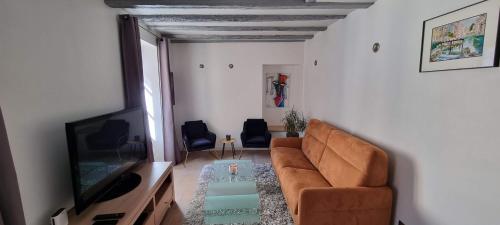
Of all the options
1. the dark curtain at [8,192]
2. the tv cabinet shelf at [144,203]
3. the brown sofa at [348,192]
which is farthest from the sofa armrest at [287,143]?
the dark curtain at [8,192]

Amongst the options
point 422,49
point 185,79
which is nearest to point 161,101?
point 185,79

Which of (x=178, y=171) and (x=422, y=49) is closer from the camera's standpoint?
(x=422, y=49)

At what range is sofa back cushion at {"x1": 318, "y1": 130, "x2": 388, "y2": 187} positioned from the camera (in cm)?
201

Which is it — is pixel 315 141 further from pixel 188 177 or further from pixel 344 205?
pixel 188 177

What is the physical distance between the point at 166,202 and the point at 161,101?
6.38ft

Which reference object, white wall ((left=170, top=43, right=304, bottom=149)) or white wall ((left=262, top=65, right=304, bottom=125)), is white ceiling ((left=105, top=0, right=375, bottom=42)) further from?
white wall ((left=262, top=65, right=304, bottom=125))

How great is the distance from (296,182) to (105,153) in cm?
176

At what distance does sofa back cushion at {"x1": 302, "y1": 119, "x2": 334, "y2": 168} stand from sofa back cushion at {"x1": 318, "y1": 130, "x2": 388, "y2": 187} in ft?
0.55

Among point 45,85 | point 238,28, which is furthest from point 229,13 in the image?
point 45,85

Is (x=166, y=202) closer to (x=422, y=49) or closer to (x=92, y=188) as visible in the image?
(x=92, y=188)

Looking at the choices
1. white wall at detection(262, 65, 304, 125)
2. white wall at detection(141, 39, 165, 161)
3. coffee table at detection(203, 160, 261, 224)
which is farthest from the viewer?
white wall at detection(262, 65, 304, 125)

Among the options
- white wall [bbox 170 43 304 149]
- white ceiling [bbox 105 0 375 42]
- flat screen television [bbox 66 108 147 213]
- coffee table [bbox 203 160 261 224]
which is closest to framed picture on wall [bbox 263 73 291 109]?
white wall [bbox 170 43 304 149]

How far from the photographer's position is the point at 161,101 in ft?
13.1

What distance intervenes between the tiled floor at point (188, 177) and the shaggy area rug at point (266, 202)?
9 centimetres
